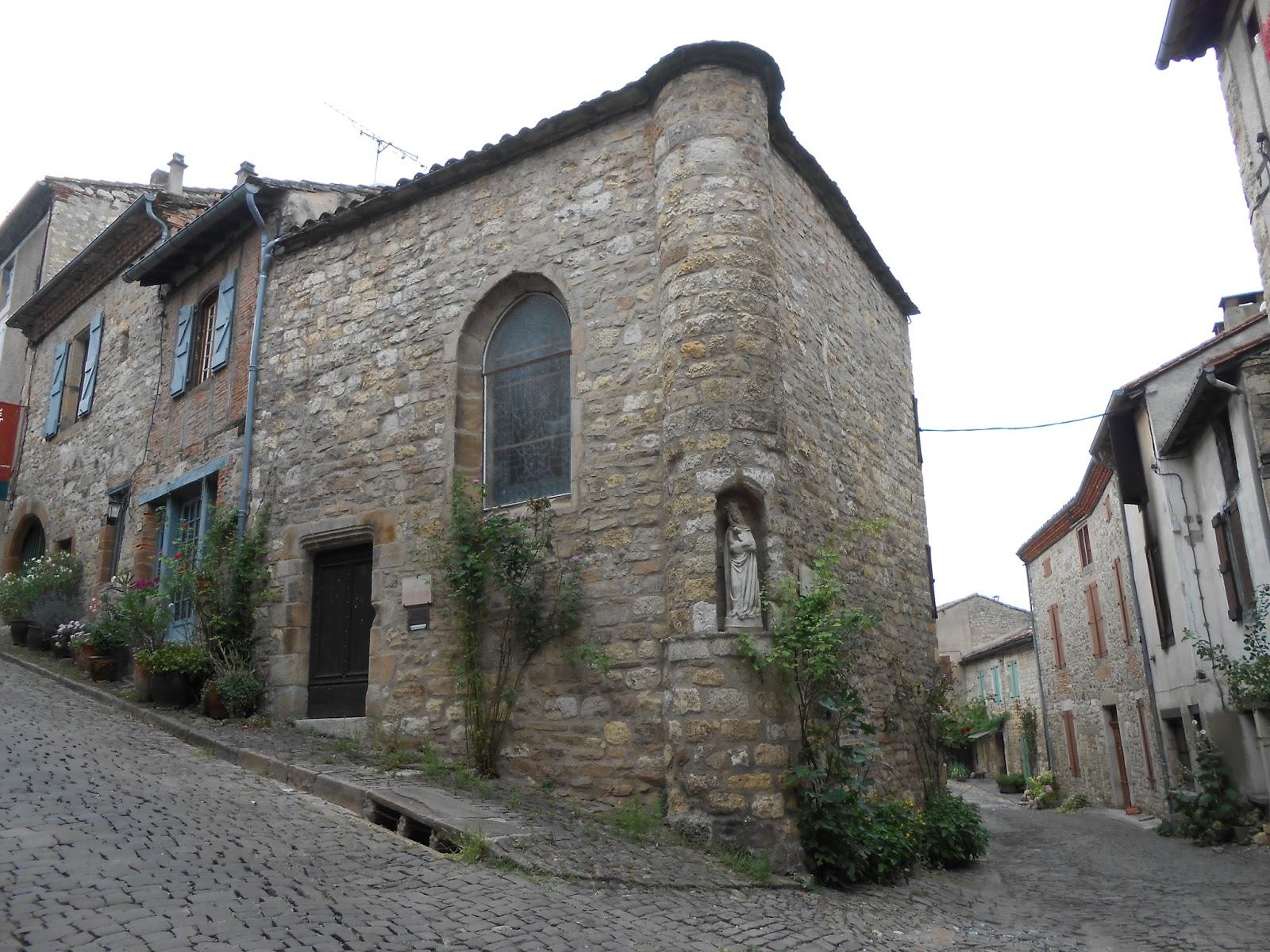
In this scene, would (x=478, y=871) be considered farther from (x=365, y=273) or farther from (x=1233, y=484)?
(x=1233, y=484)

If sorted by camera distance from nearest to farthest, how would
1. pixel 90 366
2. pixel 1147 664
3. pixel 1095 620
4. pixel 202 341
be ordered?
pixel 202 341 < pixel 90 366 < pixel 1147 664 < pixel 1095 620

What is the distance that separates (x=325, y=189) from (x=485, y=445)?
175 inches

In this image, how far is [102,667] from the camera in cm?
1095

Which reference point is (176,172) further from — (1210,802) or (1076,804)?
Answer: (1076,804)

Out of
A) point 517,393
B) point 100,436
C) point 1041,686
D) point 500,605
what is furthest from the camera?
point 1041,686

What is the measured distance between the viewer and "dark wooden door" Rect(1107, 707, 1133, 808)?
56.0ft

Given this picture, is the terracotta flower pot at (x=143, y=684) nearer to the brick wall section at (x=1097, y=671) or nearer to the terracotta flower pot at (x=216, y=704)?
the terracotta flower pot at (x=216, y=704)

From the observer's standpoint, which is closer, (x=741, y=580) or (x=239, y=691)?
(x=741, y=580)

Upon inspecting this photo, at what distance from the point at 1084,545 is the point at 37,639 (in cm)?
1758

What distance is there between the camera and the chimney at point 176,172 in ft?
54.7

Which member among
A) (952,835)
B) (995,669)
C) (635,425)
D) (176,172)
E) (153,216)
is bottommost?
(952,835)

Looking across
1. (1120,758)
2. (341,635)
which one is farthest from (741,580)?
(1120,758)

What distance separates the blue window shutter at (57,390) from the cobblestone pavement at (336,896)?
8294mm

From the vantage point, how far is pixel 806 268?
8961 millimetres
